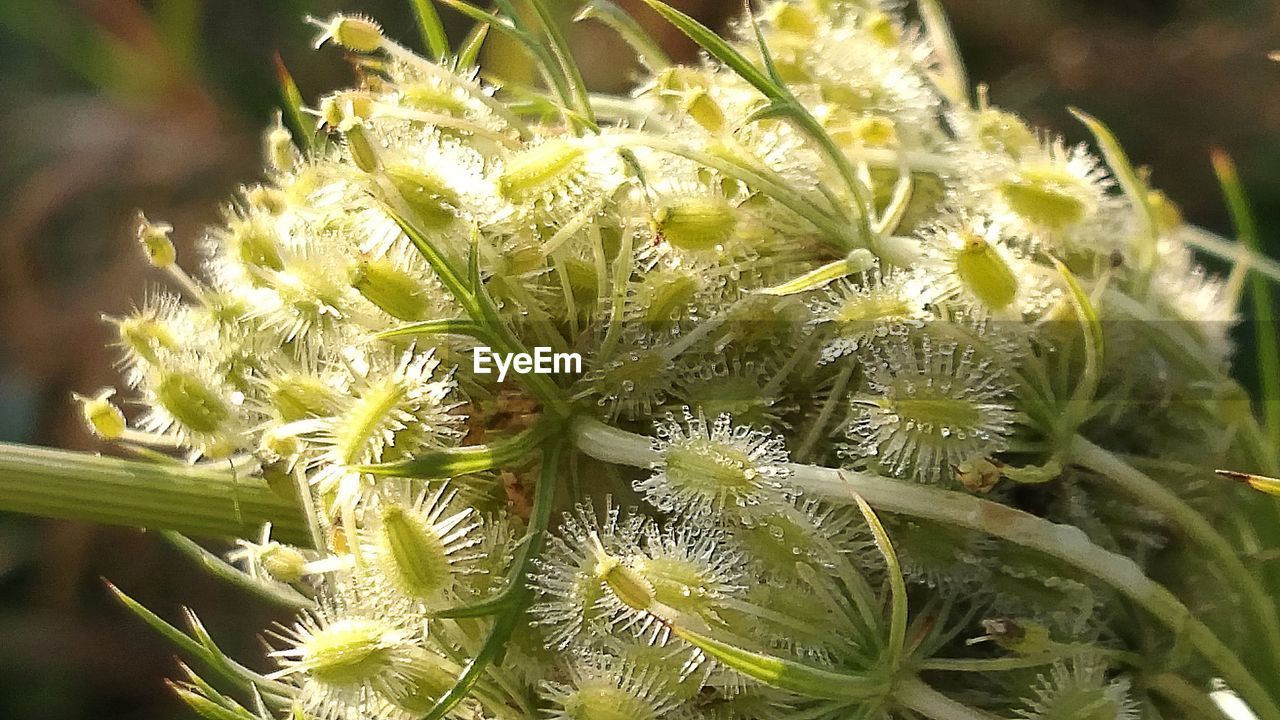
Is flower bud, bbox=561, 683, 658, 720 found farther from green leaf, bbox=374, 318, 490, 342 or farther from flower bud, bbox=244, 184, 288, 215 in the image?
flower bud, bbox=244, 184, 288, 215

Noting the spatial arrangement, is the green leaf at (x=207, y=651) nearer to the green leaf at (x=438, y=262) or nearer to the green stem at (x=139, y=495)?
the green stem at (x=139, y=495)

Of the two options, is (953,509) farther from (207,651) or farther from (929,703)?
(207,651)

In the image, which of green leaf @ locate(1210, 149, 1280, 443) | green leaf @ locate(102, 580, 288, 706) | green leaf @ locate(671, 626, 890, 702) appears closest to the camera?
green leaf @ locate(671, 626, 890, 702)

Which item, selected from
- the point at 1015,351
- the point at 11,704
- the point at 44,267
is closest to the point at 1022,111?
the point at 1015,351

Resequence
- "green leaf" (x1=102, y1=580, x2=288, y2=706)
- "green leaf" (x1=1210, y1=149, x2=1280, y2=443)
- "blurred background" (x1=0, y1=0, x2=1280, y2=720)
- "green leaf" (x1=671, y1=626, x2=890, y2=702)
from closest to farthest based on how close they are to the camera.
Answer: "green leaf" (x1=671, y1=626, x2=890, y2=702), "green leaf" (x1=102, y1=580, x2=288, y2=706), "green leaf" (x1=1210, y1=149, x2=1280, y2=443), "blurred background" (x1=0, y1=0, x2=1280, y2=720)

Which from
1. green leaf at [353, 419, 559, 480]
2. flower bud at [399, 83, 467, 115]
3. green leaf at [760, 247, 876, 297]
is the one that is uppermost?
flower bud at [399, 83, 467, 115]

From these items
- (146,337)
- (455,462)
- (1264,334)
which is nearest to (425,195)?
(455,462)

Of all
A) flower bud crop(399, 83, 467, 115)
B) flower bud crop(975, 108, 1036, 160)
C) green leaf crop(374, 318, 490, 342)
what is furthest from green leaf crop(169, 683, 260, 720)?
flower bud crop(975, 108, 1036, 160)
